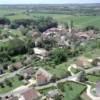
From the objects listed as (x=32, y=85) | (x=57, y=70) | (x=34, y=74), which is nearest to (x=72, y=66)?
(x=57, y=70)

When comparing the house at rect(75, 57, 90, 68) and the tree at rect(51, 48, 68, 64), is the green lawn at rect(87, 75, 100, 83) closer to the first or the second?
the house at rect(75, 57, 90, 68)

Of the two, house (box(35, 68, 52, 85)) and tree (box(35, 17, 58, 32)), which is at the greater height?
house (box(35, 68, 52, 85))

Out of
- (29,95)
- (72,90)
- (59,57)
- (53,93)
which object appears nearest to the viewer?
(29,95)

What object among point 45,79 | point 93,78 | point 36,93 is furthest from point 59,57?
point 36,93

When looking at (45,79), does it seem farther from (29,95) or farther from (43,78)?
(29,95)

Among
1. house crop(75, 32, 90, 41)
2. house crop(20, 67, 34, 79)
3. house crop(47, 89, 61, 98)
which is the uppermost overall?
house crop(47, 89, 61, 98)

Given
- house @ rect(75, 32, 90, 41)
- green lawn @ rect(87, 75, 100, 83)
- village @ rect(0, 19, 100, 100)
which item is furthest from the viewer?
house @ rect(75, 32, 90, 41)

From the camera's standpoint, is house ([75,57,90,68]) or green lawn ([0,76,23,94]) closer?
green lawn ([0,76,23,94])

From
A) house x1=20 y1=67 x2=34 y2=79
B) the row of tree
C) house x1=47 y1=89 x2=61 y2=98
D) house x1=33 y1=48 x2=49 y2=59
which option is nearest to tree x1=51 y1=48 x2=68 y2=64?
house x1=33 y1=48 x2=49 y2=59

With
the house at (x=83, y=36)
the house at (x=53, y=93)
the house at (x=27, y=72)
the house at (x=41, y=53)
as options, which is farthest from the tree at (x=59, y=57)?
the house at (x=83, y=36)
